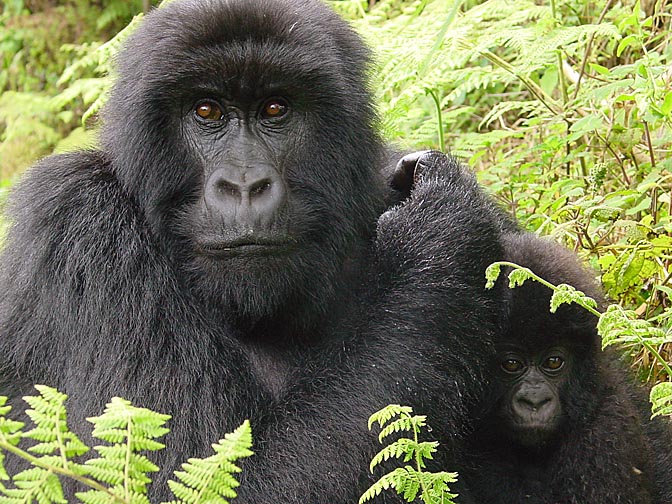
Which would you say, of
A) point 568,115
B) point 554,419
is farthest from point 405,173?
point 568,115

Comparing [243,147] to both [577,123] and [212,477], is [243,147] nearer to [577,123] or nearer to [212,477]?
[212,477]

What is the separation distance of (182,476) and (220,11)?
5.11ft

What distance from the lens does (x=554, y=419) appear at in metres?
3.16

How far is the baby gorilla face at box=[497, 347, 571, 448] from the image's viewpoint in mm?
3160

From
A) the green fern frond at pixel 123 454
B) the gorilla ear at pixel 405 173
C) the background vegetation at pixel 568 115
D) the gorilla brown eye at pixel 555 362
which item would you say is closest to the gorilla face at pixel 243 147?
the gorilla ear at pixel 405 173

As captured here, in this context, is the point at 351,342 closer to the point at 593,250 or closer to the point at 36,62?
the point at 593,250

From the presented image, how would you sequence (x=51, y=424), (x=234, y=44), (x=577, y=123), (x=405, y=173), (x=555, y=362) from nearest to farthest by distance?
(x=51, y=424)
(x=234, y=44)
(x=555, y=362)
(x=405, y=173)
(x=577, y=123)

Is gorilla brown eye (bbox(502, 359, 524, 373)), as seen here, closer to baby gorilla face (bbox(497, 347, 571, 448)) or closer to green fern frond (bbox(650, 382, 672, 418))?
baby gorilla face (bbox(497, 347, 571, 448))

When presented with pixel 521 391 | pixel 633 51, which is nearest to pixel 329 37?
pixel 521 391

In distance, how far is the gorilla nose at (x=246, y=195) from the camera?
280cm

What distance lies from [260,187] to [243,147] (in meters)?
0.17

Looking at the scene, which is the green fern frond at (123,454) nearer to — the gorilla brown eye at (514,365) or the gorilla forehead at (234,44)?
the gorilla forehead at (234,44)

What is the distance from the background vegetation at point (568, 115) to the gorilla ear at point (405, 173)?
0.89 ft

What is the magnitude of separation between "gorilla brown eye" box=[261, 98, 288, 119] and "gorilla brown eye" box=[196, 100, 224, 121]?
0.42 feet
